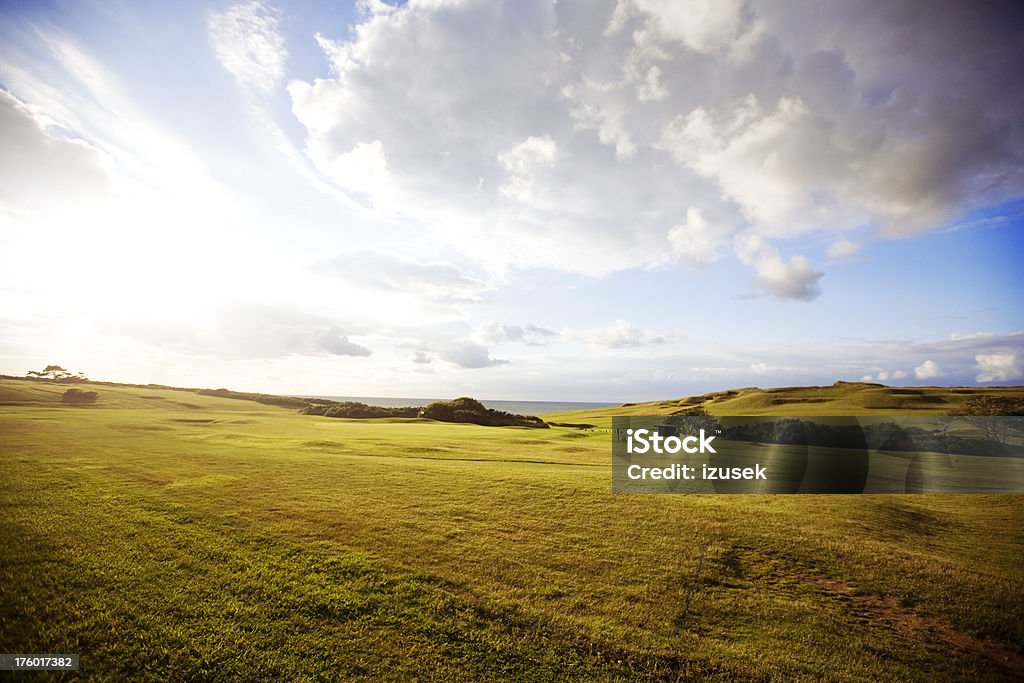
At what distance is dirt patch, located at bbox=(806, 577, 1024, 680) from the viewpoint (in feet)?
31.1

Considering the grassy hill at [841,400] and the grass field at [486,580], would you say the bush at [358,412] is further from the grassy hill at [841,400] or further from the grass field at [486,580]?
the grass field at [486,580]

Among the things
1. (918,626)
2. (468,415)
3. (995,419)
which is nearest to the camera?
(918,626)

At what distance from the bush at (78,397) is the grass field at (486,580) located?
8073cm

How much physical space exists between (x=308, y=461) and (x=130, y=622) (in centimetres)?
1714

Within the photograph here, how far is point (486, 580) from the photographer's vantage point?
1164 cm

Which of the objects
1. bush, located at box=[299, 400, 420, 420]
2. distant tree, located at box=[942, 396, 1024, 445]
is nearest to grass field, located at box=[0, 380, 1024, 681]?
distant tree, located at box=[942, 396, 1024, 445]

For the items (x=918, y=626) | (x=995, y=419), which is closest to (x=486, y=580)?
(x=918, y=626)

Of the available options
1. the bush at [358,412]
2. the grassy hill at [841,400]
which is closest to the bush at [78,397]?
the bush at [358,412]

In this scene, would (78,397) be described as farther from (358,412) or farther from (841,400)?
Result: (841,400)

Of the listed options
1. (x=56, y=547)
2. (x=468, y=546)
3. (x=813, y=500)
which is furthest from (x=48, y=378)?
(x=813, y=500)

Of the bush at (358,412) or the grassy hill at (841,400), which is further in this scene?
the grassy hill at (841,400)

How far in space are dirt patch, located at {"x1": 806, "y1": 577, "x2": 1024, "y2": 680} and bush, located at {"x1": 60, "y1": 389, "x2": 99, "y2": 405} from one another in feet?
365

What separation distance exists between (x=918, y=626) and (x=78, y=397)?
117 metres

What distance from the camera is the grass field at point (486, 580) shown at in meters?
8.58
